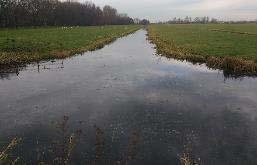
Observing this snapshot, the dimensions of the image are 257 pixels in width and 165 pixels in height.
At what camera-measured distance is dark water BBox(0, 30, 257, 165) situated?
10.8 metres

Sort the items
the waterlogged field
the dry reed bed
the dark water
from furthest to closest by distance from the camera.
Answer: the waterlogged field
the dry reed bed
the dark water

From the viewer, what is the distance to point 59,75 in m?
23.7

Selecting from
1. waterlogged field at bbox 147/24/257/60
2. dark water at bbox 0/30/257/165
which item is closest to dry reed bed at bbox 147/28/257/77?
dark water at bbox 0/30/257/165

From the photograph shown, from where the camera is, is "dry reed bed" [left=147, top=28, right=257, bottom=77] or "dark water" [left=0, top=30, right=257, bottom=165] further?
"dry reed bed" [left=147, top=28, right=257, bottom=77]

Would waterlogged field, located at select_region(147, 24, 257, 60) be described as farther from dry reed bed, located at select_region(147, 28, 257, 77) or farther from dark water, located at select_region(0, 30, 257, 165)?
dark water, located at select_region(0, 30, 257, 165)

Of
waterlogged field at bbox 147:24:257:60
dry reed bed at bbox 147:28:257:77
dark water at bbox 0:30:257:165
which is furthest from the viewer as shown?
waterlogged field at bbox 147:24:257:60

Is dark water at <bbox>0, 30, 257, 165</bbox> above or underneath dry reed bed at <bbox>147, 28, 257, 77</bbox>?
underneath

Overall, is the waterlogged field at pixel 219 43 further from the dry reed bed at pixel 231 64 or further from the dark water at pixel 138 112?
the dark water at pixel 138 112

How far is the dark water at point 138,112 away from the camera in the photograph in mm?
10773

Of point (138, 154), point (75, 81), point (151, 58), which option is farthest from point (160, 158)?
point (151, 58)

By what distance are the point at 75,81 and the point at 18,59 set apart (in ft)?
32.2

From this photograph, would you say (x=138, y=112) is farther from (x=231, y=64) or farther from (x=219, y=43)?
(x=219, y=43)

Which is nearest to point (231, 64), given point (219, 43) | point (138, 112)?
point (138, 112)

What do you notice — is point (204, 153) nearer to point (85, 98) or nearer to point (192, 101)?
point (192, 101)
